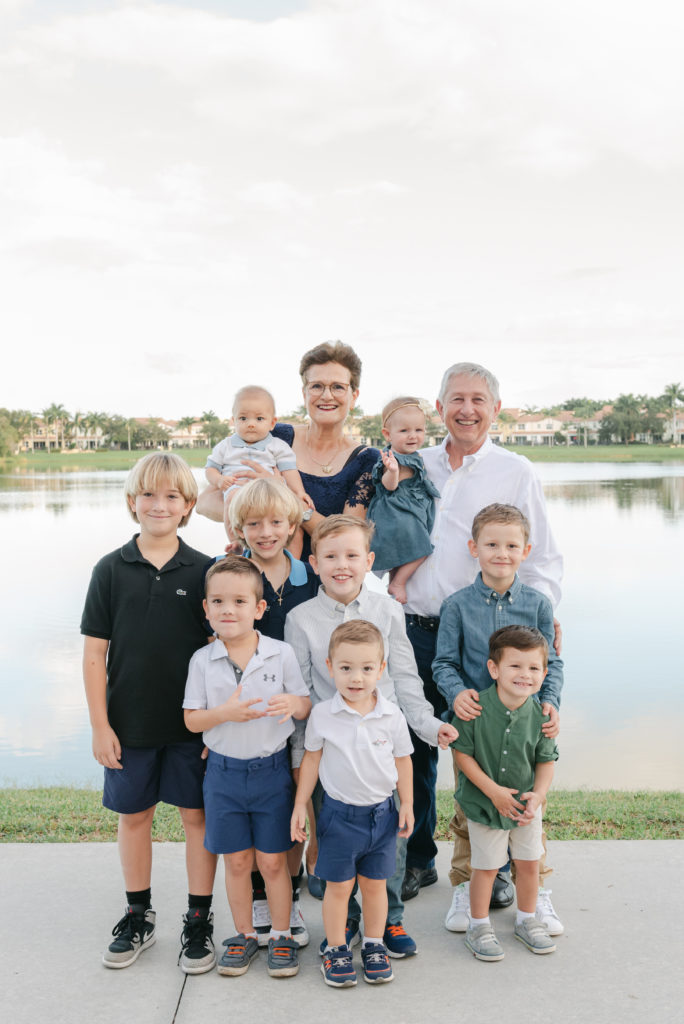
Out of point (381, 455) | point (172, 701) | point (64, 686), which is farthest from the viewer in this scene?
point (64, 686)

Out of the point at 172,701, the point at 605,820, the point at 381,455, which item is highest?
the point at 381,455

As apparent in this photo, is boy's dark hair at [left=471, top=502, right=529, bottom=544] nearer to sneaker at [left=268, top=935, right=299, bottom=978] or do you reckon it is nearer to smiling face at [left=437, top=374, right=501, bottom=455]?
smiling face at [left=437, top=374, right=501, bottom=455]

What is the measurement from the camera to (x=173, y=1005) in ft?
8.46

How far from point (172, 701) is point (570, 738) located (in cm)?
544

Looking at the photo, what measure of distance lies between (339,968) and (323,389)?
219 cm

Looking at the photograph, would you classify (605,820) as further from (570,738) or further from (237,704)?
(570,738)

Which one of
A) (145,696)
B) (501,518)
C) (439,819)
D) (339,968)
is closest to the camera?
(339,968)

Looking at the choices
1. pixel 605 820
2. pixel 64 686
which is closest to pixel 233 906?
pixel 605 820

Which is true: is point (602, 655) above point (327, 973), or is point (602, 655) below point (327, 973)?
below

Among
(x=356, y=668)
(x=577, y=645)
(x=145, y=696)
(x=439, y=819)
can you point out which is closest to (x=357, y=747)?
(x=356, y=668)

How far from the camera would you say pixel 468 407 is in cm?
328

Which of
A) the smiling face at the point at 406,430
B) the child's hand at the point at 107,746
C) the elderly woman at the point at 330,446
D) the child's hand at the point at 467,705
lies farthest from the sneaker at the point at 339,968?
the smiling face at the point at 406,430

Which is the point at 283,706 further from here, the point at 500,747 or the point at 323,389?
the point at 323,389

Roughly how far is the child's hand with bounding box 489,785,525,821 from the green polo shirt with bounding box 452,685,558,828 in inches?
1.4
